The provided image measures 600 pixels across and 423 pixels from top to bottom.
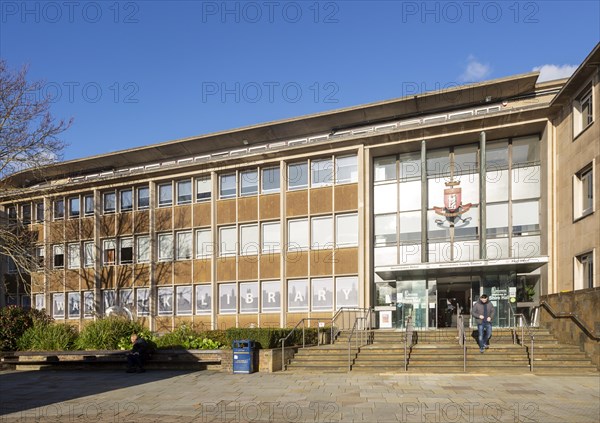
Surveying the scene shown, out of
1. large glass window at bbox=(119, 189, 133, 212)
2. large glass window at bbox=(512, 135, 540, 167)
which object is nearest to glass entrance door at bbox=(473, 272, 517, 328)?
large glass window at bbox=(512, 135, 540, 167)

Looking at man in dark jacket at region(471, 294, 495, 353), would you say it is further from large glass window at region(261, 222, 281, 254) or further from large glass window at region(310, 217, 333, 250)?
large glass window at region(261, 222, 281, 254)

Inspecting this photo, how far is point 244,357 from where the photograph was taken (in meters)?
18.3

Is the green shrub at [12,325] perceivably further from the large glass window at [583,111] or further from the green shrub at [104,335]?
the large glass window at [583,111]

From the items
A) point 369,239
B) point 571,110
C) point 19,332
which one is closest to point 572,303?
point 571,110

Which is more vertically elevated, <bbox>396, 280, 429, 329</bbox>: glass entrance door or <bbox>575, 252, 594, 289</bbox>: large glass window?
<bbox>575, 252, 594, 289</bbox>: large glass window

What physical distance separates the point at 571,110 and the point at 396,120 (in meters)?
8.72

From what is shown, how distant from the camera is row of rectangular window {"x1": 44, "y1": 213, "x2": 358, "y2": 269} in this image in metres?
26.6

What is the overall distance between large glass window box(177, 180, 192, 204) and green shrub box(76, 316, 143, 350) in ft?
29.7

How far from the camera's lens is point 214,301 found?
94.4 ft

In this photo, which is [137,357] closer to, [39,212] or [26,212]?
[39,212]

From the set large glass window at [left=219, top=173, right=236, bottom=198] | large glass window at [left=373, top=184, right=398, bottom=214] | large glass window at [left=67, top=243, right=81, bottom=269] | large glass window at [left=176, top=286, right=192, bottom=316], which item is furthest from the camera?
large glass window at [left=67, top=243, right=81, bottom=269]

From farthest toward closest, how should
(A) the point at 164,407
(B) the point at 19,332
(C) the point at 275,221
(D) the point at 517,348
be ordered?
1. (C) the point at 275,221
2. (B) the point at 19,332
3. (D) the point at 517,348
4. (A) the point at 164,407

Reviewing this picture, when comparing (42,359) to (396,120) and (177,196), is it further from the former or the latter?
(396,120)

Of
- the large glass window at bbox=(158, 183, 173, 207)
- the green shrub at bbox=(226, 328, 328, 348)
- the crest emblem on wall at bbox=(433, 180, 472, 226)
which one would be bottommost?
the green shrub at bbox=(226, 328, 328, 348)
